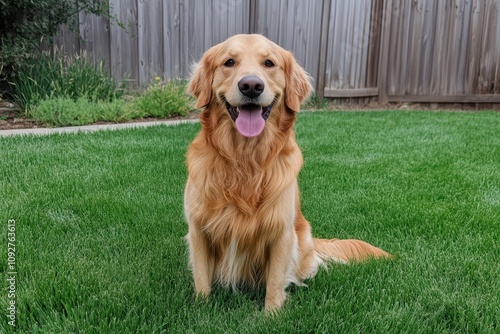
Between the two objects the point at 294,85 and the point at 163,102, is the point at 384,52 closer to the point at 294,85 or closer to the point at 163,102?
the point at 163,102

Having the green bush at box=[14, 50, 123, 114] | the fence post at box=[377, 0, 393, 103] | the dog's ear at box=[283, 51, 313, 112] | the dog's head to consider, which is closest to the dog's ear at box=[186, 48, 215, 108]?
the dog's head

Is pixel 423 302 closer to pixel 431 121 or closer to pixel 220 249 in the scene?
pixel 220 249

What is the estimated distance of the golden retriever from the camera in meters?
2.01

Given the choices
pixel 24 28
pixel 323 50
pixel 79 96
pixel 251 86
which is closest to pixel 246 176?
pixel 251 86

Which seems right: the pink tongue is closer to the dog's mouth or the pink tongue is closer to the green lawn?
the dog's mouth

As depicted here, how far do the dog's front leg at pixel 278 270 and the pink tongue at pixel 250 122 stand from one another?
1.78ft

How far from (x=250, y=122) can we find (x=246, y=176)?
0.90ft

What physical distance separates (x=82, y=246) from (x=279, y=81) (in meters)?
1.49

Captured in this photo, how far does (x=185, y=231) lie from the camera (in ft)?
9.14

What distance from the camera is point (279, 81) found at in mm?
2182

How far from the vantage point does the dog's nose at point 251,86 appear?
1907mm

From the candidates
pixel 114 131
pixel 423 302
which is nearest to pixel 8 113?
pixel 114 131

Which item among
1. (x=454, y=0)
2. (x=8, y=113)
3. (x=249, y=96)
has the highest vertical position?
(x=454, y=0)

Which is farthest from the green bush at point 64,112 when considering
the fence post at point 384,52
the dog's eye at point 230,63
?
the fence post at point 384,52
